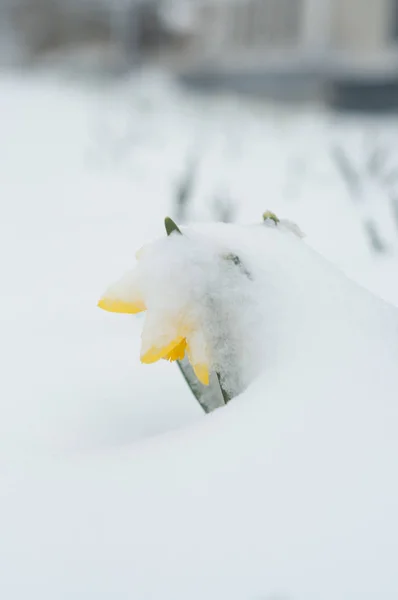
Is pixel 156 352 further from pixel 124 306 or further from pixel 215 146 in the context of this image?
pixel 215 146

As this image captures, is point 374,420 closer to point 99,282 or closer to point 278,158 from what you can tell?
point 99,282

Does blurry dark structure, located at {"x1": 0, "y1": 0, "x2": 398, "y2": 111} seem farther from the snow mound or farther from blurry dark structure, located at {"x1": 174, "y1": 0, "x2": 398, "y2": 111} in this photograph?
the snow mound

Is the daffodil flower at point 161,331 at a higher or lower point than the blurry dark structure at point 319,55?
lower

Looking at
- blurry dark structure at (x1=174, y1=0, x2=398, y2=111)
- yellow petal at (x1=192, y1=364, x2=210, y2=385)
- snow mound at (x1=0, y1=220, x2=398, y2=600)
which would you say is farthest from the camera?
blurry dark structure at (x1=174, y1=0, x2=398, y2=111)

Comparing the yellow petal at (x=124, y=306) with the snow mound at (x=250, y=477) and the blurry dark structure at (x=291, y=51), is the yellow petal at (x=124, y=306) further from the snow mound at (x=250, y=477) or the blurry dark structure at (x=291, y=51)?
the blurry dark structure at (x=291, y=51)

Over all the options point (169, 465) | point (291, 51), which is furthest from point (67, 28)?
point (169, 465)

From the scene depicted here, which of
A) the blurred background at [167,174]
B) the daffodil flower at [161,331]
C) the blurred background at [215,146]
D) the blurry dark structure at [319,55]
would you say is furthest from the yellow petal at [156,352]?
the blurry dark structure at [319,55]

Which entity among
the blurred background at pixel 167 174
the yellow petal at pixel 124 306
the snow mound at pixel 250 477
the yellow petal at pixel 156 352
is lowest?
the snow mound at pixel 250 477

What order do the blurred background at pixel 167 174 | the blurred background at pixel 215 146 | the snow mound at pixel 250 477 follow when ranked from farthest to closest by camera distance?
the blurred background at pixel 215 146
the blurred background at pixel 167 174
the snow mound at pixel 250 477

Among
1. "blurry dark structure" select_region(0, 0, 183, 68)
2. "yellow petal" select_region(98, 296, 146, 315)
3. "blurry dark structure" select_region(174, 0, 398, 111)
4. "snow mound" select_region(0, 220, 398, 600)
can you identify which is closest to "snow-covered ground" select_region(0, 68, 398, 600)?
"snow mound" select_region(0, 220, 398, 600)
